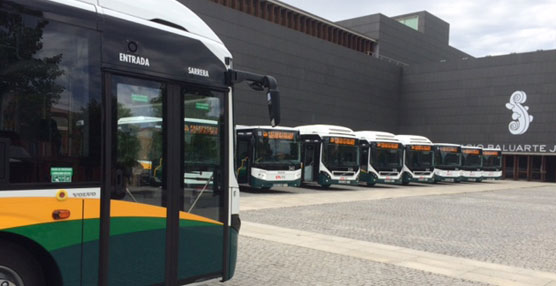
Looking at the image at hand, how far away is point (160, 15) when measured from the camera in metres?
4.65

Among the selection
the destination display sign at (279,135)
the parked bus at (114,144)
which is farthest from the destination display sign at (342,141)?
the parked bus at (114,144)

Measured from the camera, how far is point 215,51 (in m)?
5.11

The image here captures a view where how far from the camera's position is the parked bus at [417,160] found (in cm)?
2998

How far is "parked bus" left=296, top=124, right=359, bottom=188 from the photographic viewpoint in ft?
77.4

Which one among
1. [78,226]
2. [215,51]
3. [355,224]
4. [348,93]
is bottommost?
[355,224]

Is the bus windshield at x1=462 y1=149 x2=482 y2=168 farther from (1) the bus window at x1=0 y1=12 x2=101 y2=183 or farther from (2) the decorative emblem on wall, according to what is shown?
(1) the bus window at x1=0 y1=12 x2=101 y2=183

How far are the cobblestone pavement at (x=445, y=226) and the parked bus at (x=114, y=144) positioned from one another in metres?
5.69

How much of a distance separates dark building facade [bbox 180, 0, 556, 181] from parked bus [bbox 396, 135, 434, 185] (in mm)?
12699

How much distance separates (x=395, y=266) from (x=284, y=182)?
13.3 meters

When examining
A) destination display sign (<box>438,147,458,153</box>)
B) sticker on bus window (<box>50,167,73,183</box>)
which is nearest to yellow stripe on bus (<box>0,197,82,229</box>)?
sticker on bus window (<box>50,167,73,183</box>)

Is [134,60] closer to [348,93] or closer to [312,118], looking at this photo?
[312,118]

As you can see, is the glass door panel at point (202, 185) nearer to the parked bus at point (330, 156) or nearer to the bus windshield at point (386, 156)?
the parked bus at point (330, 156)

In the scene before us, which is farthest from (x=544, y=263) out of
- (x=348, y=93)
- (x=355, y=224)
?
(x=348, y=93)

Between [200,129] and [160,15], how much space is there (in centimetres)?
115
